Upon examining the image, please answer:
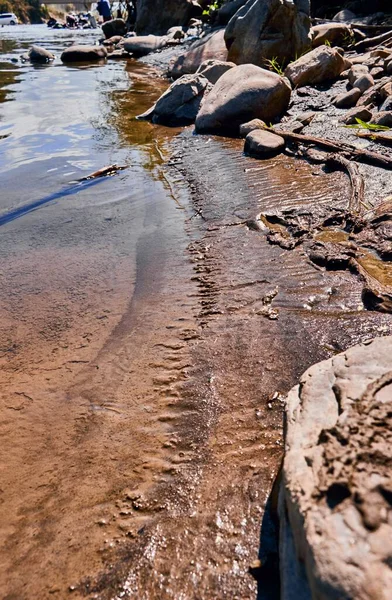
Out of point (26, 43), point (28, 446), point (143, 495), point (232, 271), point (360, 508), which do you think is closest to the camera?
point (360, 508)

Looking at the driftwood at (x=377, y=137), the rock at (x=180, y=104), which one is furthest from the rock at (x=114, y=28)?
the driftwood at (x=377, y=137)

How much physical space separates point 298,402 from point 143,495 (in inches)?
33.5

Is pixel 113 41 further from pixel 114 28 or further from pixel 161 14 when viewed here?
pixel 161 14

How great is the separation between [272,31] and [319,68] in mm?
2135

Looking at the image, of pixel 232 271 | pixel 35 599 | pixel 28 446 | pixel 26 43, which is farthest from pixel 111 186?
pixel 26 43

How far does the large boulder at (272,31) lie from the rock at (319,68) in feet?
4.86

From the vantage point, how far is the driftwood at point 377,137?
565 cm

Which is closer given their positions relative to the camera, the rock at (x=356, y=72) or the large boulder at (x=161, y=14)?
the rock at (x=356, y=72)

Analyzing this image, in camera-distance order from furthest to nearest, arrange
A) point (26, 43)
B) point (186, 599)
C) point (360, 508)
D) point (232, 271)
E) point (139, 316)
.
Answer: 1. point (26, 43)
2. point (232, 271)
3. point (139, 316)
4. point (186, 599)
5. point (360, 508)

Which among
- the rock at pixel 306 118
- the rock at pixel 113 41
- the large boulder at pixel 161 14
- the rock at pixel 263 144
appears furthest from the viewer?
the rock at pixel 113 41

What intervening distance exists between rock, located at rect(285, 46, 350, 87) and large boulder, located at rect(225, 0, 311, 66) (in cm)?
148

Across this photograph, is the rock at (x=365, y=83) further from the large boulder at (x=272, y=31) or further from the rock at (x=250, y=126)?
the large boulder at (x=272, y=31)

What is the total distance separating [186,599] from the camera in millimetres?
1643

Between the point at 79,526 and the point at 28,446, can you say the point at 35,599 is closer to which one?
the point at 79,526
